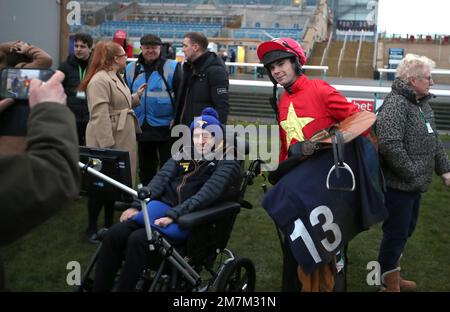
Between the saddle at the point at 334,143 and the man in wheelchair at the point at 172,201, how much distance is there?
0.53 m

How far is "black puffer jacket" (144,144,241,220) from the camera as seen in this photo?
322cm

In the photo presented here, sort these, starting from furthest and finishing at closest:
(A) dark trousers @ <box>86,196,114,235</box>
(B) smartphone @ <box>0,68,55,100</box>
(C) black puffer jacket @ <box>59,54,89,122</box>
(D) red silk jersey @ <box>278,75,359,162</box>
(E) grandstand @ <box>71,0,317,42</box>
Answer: (E) grandstand @ <box>71,0,317,42</box>, (C) black puffer jacket @ <box>59,54,89,122</box>, (A) dark trousers @ <box>86,196,114,235</box>, (D) red silk jersey @ <box>278,75,359,162</box>, (B) smartphone @ <box>0,68,55,100</box>

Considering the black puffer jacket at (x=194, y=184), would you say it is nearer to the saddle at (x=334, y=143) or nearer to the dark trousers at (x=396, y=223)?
the saddle at (x=334, y=143)

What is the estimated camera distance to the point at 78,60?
5.10m

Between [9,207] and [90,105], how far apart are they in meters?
3.02

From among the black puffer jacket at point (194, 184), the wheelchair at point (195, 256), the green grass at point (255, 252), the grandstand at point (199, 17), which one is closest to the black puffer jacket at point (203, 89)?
the green grass at point (255, 252)

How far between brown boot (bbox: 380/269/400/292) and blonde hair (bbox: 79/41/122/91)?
2572 millimetres

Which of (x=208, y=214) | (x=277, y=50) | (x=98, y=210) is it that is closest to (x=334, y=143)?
(x=277, y=50)

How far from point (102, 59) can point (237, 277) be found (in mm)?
2007

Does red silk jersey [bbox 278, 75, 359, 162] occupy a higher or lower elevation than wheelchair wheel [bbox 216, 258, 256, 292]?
higher

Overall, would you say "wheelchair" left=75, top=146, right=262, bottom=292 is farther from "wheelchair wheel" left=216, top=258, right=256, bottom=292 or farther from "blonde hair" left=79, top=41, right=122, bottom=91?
"blonde hair" left=79, top=41, right=122, bottom=91

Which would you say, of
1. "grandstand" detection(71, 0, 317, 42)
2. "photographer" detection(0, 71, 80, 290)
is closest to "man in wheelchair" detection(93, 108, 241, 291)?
"photographer" detection(0, 71, 80, 290)

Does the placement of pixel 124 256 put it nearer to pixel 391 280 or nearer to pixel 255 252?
pixel 255 252

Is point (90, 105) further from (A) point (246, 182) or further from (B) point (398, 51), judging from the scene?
(B) point (398, 51)
